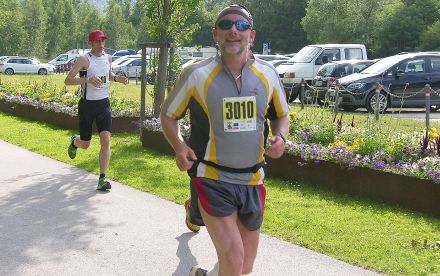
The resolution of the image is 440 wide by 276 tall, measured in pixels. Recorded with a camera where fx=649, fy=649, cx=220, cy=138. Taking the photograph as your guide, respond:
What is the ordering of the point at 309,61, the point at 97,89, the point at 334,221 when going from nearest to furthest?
the point at 334,221 → the point at 97,89 → the point at 309,61

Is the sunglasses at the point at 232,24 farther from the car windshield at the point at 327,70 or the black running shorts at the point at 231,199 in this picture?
the car windshield at the point at 327,70

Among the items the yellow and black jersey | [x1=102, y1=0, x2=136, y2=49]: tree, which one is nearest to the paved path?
the yellow and black jersey

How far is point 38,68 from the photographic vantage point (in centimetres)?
5031

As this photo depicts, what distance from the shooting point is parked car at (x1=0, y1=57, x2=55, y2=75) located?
1957 inches

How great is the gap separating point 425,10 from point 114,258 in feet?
209

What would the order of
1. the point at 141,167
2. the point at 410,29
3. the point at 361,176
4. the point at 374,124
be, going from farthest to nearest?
the point at 410,29, the point at 141,167, the point at 374,124, the point at 361,176

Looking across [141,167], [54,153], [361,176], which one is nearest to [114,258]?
[361,176]

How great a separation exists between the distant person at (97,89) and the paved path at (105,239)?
486 millimetres

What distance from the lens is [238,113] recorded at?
367 centimetres

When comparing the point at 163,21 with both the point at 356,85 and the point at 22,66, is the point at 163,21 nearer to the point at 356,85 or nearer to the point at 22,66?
the point at 356,85

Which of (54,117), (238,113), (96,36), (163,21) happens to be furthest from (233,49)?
(54,117)

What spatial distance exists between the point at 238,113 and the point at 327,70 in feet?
60.2

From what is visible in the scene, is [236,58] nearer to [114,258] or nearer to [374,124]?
[114,258]

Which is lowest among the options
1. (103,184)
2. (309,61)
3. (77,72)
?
(103,184)
